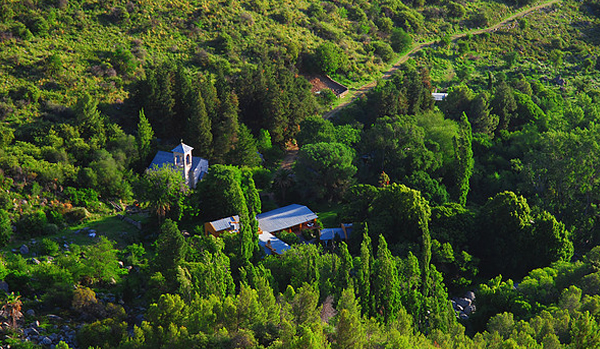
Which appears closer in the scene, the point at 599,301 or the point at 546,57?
the point at 599,301

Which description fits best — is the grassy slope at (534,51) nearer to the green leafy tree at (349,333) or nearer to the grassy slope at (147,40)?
the grassy slope at (147,40)

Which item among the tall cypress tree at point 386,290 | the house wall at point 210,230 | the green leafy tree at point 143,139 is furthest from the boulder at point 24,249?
the tall cypress tree at point 386,290

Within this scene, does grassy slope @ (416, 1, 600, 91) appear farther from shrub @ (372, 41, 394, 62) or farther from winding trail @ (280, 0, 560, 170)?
shrub @ (372, 41, 394, 62)

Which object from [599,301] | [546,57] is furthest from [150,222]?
[546,57]

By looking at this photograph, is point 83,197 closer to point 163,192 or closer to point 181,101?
point 163,192

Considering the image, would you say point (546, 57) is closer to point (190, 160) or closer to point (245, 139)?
point (245, 139)
